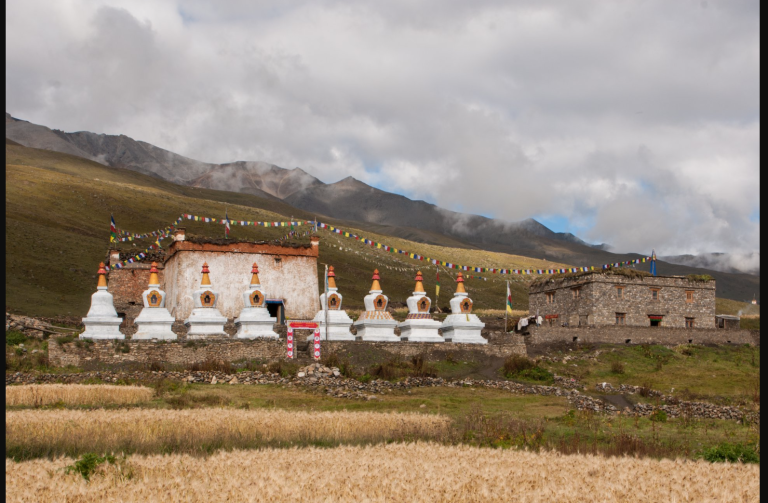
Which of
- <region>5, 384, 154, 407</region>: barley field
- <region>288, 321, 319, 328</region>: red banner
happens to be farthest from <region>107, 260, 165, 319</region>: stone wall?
<region>5, 384, 154, 407</region>: barley field

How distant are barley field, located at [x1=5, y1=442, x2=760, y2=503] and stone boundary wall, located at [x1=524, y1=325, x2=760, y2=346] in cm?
2720

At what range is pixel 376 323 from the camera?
112 ft

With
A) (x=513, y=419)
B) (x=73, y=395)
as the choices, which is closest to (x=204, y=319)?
(x=73, y=395)

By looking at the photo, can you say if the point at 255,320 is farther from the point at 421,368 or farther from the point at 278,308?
the point at 421,368

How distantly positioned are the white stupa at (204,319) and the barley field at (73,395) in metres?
9.54

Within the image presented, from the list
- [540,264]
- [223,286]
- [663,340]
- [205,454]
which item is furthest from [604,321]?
[540,264]

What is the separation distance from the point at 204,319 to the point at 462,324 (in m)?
12.2

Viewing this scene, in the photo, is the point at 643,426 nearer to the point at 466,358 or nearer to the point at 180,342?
the point at 466,358

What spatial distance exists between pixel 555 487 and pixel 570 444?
226 inches

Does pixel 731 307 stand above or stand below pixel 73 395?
below

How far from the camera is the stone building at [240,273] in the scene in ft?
128

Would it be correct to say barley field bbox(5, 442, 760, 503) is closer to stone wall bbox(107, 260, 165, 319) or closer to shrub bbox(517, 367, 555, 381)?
shrub bbox(517, 367, 555, 381)

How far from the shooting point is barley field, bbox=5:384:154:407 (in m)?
20.8

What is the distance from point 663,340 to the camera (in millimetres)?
40688
